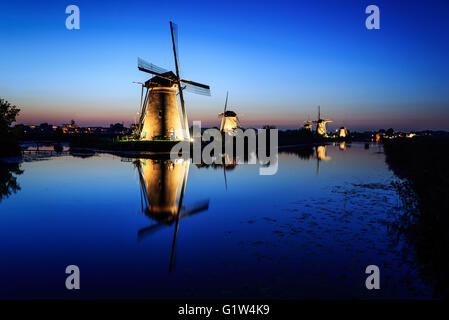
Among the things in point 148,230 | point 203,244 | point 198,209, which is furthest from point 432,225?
point 148,230

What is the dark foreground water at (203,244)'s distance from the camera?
15.4ft

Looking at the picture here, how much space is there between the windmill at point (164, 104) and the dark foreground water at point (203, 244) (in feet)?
78.3

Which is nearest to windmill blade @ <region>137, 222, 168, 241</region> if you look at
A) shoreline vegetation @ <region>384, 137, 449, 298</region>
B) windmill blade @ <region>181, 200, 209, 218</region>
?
windmill blade @ <region>181, 200, 209, 218</region>

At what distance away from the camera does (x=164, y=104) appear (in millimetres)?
35688

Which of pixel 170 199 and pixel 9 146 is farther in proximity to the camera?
pixel 9 146

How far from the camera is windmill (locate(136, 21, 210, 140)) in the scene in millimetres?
35031

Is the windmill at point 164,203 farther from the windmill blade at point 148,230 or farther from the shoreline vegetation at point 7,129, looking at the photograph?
the shoreline vegetation at point 7,129

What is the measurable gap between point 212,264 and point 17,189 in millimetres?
12677

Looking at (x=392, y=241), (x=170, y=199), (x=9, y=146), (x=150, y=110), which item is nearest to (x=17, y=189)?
(x=170, y=199)

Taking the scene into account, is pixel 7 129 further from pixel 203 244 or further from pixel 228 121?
pixel 228 121

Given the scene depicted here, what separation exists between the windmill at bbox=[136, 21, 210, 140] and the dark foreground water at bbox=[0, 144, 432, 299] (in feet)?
78.3

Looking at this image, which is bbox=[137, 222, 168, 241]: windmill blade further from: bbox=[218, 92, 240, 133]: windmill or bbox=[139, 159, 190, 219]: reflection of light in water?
bbox=[218, 92, 240, 133]: windmill

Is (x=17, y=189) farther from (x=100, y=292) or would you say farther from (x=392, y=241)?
(x=392, y=241)
